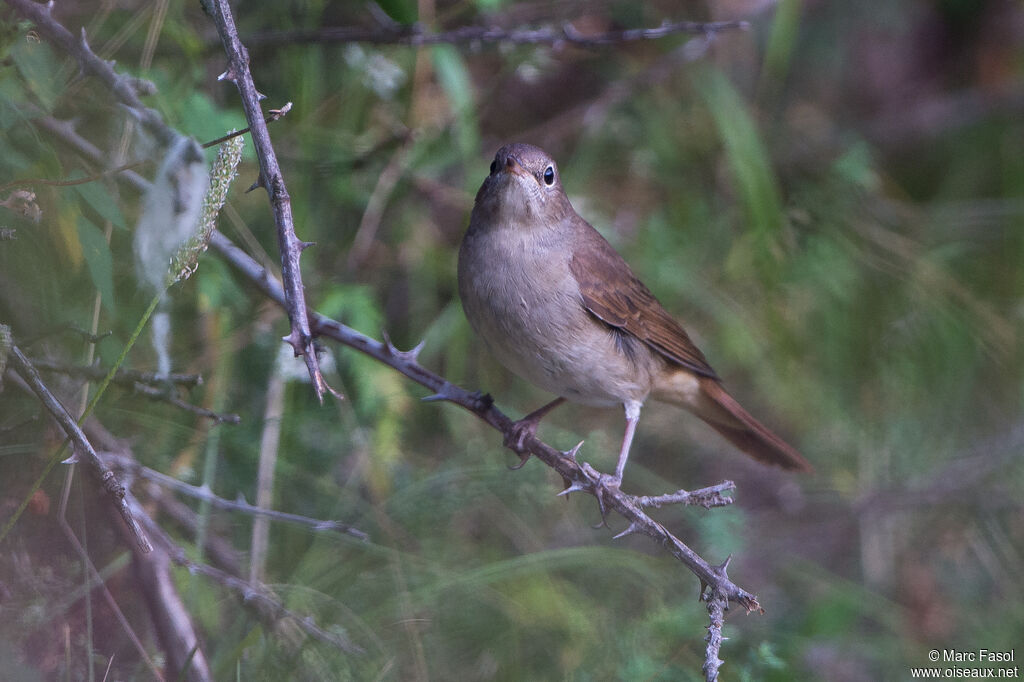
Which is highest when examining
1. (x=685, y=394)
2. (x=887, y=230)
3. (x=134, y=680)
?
(x=887, y=230)

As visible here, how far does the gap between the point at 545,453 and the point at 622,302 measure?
0.87m

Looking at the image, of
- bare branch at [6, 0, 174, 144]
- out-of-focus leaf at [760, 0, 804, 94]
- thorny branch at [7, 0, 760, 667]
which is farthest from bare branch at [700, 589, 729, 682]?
out-of-focus leaf at [760, 0, 804, 94]

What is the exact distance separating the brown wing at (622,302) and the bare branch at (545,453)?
0.68 meters

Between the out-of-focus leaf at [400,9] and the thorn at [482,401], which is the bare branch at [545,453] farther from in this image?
the out-of-focus leaf at [400,9]

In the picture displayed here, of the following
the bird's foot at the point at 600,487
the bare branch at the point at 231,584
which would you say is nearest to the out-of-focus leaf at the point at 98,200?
the bare branch at the point at 231,584

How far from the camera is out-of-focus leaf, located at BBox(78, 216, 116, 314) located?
2190 millimetres

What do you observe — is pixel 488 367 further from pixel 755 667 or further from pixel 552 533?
pixel 755 667

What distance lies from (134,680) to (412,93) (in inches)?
123

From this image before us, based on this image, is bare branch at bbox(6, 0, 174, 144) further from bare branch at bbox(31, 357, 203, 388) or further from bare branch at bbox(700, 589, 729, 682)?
bare branch at bbox(700, 589, 729, 682)

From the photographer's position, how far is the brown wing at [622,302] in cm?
366

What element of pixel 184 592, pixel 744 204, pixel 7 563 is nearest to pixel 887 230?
pixel 744 204

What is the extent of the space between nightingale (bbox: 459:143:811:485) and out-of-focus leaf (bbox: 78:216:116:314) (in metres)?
1.44

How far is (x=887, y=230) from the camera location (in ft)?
18.3

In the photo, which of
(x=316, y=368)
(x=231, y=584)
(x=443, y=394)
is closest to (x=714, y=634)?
(x=443, y=394)
